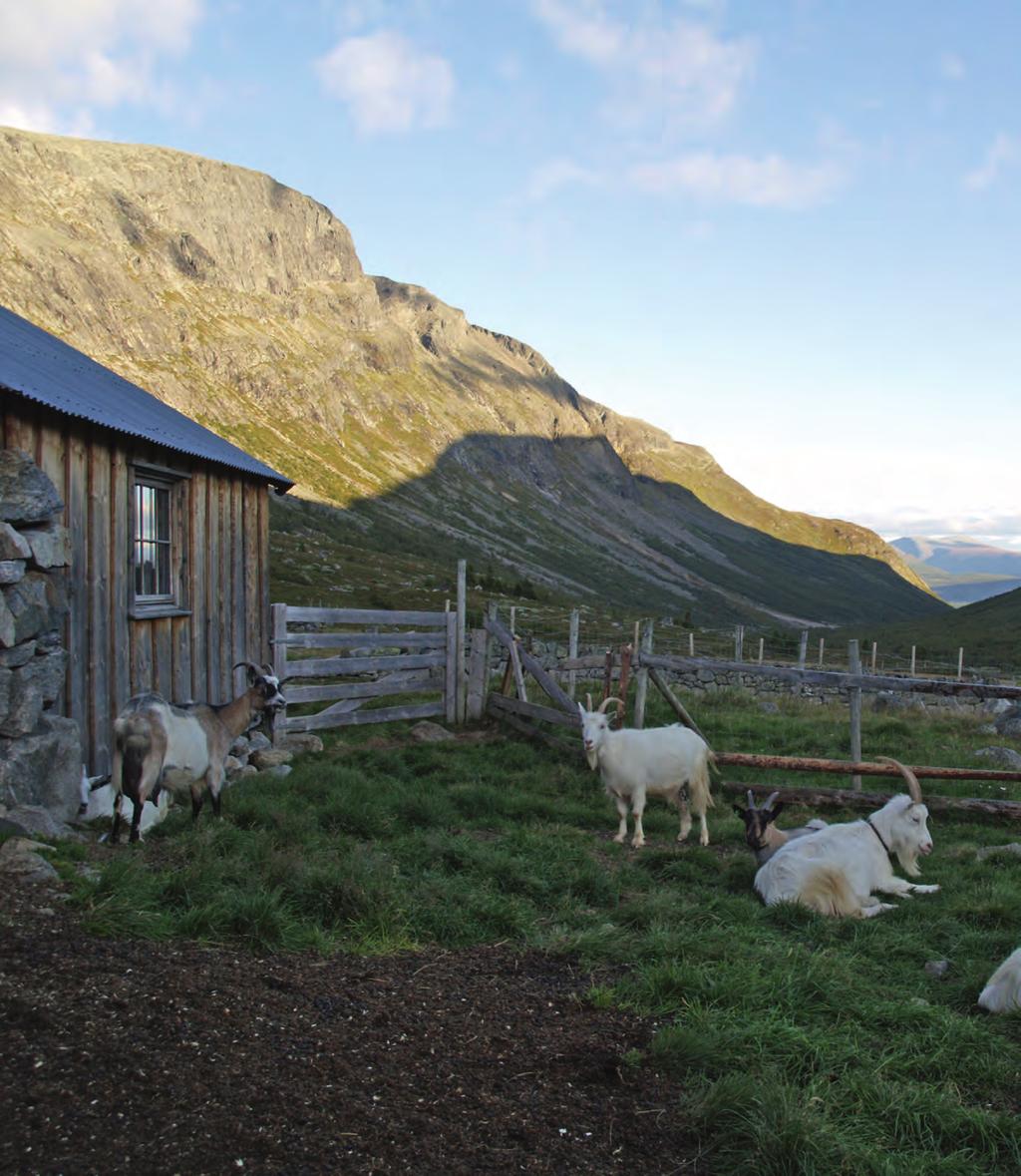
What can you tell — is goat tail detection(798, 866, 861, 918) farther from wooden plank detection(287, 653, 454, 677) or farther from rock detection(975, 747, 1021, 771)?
wooden plank detection(287, 653, 454, 677)

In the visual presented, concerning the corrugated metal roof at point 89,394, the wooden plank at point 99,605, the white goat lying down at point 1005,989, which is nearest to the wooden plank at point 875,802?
the white goat lying down at point 1005,989

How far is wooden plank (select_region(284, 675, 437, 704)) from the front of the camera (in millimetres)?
12453

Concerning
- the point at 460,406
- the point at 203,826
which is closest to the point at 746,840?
the point at 203,826

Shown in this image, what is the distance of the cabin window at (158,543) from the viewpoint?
992 cm

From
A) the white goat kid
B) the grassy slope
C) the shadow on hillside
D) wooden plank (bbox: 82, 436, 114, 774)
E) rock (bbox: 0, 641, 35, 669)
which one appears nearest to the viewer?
rock (bbox: 0, 641, 35, 669)

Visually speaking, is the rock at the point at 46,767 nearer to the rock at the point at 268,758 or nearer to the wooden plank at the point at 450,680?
the rock at the point at 268,758

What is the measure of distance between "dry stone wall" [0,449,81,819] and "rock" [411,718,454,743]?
20.7ft

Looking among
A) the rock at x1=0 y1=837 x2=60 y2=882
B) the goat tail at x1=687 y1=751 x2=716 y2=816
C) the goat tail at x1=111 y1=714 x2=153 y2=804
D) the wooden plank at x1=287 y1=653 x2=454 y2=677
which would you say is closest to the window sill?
the goat tail at x1=111 y1=714 x2=153 y2=804

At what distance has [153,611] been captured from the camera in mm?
9828

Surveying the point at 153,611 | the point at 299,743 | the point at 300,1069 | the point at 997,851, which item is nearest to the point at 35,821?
the point at 153,611

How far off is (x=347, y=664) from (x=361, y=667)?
9.0 inches

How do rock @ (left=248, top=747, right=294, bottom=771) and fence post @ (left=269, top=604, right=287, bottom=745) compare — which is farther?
fence post @ (left=269, top=604, right=287, bottom=745)

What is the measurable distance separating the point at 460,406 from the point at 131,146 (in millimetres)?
62507

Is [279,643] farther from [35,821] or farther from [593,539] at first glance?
[593,539]
